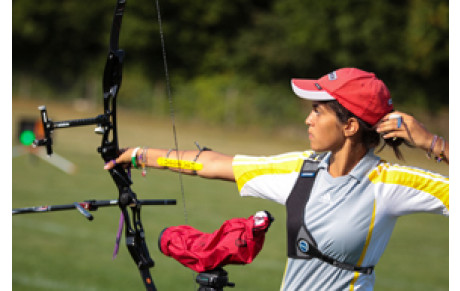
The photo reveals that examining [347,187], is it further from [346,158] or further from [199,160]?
[199,160]

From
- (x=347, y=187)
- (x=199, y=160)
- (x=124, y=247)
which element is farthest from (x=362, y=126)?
(x=124, y=247)

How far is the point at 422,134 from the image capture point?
113 inches

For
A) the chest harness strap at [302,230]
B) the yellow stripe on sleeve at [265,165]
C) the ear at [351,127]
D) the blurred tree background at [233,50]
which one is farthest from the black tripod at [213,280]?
the blurred tree background at [233,50]

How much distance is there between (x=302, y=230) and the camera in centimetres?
302

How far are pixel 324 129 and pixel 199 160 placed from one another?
1.99 ft

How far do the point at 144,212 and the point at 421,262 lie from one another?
4537 mm

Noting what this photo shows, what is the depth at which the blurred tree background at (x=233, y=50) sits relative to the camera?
2995 cm

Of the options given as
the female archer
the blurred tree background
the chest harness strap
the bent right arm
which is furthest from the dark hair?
the blurred tree background

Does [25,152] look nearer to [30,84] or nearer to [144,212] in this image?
[144,212]

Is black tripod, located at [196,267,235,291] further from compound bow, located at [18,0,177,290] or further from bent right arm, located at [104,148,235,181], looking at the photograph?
bent right arm, located at [104,148,235,181]

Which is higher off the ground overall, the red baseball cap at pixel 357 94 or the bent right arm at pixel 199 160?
the red baseball cap at pixel 357 94

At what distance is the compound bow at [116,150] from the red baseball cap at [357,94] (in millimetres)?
815

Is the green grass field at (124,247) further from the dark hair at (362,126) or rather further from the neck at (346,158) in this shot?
the dark hair at (362,126)
